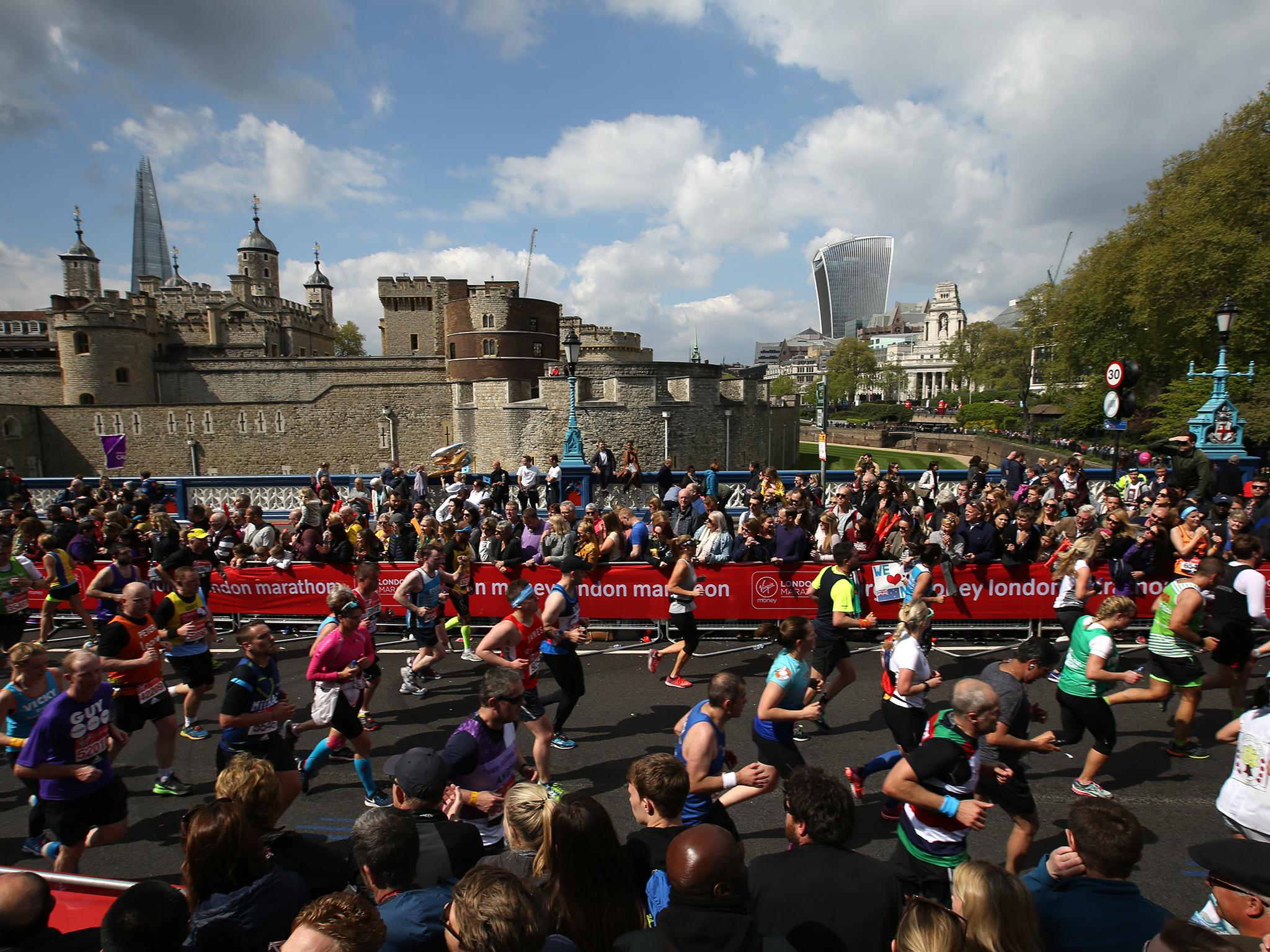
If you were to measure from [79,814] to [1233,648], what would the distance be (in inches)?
354

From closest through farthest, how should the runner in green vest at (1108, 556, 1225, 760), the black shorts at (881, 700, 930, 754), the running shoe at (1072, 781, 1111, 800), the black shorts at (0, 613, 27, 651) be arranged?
the black shorts at (881, 700, 930, 754) → the running shoe at (1072, 781, 1111, 800) → the runner in green vest at (1108, 556, 1225, 760) → the black shorts at (0, 613, 27, 651)

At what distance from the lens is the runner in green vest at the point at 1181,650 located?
5.64 metres

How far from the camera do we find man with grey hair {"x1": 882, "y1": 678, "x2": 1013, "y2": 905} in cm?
362

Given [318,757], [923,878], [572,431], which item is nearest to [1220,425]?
[572,431]

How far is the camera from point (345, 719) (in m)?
5.38

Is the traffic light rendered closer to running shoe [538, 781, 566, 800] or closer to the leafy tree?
running shoe [538, 781, 566, 800]

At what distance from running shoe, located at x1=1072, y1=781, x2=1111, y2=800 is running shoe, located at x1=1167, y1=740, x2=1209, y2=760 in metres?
1.06

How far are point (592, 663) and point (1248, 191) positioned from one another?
28418mm

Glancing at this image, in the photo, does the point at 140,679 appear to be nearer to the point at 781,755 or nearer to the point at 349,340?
the point at 781,755

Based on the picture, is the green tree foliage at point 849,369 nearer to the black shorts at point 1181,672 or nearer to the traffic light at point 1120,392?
the traffic light at point 1120,392

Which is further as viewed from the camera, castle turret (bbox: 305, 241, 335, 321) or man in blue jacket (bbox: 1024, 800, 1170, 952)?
castle turret (bbox: 305, 241, 335, 321)

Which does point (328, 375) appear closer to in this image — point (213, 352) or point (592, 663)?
point (213, 352)

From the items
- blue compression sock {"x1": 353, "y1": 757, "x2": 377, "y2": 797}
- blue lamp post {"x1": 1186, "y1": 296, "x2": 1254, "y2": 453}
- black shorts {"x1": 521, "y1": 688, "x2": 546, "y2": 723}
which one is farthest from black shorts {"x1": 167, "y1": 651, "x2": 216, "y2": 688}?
blue lamp post {"x1": 1186, "y1": 296, "x2": 1254, "y2": 453}

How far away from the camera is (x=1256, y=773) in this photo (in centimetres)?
386
